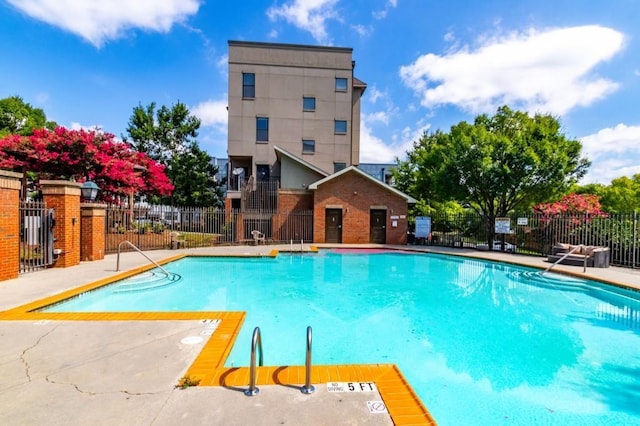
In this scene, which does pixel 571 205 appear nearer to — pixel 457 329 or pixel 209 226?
pixel 457 329

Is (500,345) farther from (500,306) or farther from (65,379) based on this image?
(65,379)

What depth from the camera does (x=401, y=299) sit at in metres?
8.54

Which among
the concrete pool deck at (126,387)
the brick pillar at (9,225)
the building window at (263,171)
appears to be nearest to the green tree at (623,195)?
the building window at (263,171)

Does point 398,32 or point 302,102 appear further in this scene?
point 302,102

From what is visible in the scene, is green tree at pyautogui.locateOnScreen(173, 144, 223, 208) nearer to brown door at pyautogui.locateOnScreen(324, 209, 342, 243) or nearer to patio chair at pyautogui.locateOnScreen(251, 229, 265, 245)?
patio chair at pyautogui.locateOnScreen(251, 229, 265, 245)

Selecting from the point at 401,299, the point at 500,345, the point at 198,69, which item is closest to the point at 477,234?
the point at 401,299

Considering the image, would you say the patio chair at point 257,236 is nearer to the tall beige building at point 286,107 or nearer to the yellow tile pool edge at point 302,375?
the tall beige building at point 286,107

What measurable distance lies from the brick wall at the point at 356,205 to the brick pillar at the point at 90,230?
1194 cm

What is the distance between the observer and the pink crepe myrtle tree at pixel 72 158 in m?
14.4

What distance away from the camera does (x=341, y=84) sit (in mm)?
25219

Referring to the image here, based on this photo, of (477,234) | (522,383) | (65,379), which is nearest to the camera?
(65,379)

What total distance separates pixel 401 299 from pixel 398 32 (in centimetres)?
1385

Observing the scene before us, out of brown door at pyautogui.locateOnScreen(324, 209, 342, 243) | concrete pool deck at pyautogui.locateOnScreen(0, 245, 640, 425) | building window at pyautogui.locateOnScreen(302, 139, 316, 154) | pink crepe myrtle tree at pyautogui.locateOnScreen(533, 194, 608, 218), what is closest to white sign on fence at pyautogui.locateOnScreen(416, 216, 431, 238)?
brown door at pyautogui.locateOnScreen(324, 209, 342, 243)

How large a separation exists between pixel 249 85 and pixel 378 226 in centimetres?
1442
